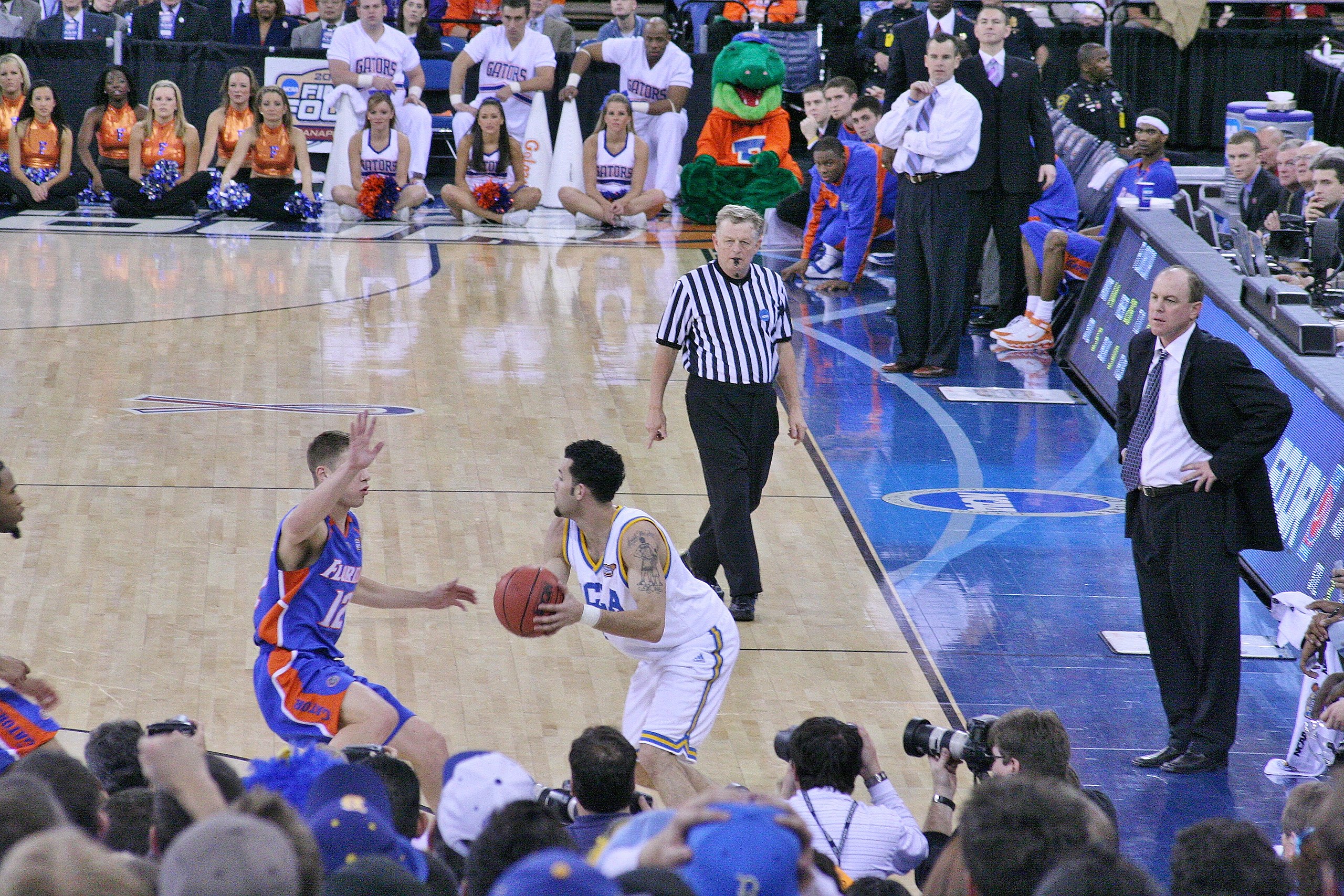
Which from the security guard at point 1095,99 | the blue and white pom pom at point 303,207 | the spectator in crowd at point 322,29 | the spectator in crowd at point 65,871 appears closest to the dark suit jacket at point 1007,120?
the security guard at point 1095,99

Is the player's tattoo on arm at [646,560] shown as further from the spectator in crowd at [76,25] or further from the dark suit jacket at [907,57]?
the spectator in crowd at [76,25]

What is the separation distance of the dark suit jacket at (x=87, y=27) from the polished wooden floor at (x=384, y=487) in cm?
456

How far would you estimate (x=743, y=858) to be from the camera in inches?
103

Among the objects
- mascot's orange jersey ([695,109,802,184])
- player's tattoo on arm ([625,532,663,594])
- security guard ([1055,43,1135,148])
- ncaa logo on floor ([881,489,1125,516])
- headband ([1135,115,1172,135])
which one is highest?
security guard ([1055,43,1135,148])

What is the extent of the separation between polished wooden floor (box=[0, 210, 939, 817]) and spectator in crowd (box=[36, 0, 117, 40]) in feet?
15.0

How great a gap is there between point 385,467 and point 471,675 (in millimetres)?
2753

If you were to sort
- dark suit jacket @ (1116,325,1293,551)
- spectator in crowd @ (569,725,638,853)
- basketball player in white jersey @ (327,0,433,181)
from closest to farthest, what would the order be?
spectator in crowd @ (569,725,638,853), dark suit jacket @ (1116,325,1293,551), basketball player in white jersey @ (327,0,433,181)

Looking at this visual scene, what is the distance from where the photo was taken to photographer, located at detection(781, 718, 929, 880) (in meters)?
4.27

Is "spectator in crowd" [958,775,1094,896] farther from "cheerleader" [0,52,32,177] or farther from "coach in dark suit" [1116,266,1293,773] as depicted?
"cheerleader" [0,52,32,177]

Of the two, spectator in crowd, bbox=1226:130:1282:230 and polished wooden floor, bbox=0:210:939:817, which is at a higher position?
spectator in crowd, bbox=1226:130:1282:230

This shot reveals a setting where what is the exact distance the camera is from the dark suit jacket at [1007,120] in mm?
11523

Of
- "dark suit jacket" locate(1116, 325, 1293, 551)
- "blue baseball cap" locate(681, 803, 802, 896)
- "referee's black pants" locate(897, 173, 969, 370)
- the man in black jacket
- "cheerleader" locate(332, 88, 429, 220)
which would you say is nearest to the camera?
"blue baseball cap" locate(681, 803, 802, 896)

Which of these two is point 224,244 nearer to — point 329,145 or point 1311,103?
point 329,145

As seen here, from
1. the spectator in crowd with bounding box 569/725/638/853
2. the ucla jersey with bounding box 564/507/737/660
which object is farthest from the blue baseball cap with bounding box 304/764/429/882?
the ucla jersey with bounding box 564/507/737/660
